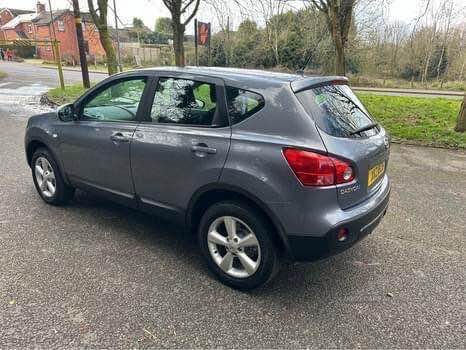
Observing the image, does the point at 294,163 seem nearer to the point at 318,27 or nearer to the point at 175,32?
the point at 175,32

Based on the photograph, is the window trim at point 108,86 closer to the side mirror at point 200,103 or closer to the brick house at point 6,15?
the side mirror at point 200,103

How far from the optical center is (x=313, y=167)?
2.36 meters

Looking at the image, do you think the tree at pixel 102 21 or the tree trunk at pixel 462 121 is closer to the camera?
the tree trunk at pixel 462 121

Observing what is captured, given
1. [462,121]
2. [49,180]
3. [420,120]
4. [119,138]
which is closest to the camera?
[119,138]

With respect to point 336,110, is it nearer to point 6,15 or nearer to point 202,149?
point 202,149

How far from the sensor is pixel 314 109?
256 centimetres

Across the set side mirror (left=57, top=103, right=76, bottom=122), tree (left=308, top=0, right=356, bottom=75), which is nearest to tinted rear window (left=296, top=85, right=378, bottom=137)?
side mirror (left=57, top=103, right=76, bottom=122)

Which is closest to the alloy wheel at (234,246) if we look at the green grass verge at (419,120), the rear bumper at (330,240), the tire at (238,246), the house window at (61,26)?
the tire at (238,246)

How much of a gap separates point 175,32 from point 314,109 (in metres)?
11.1

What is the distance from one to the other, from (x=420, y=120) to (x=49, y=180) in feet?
25.6

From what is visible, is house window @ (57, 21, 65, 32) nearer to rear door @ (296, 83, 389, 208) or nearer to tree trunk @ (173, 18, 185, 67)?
tree trunk @ (173, 18, 185, 67)

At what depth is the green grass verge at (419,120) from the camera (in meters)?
7.17

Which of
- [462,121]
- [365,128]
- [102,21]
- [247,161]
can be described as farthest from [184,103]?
[102,21]

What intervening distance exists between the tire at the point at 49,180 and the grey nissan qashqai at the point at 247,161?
2.68 ft
